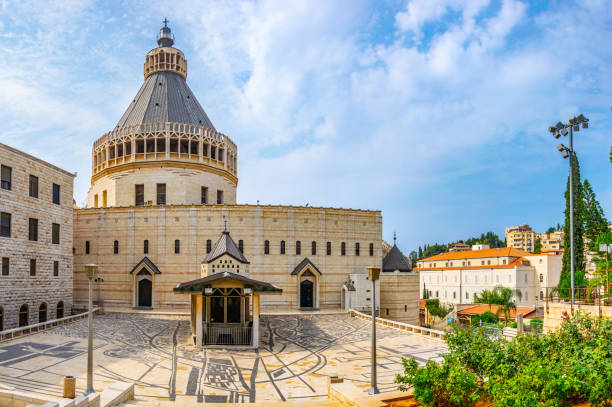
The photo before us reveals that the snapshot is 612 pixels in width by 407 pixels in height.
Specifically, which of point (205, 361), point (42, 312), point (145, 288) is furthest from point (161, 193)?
point (205, 361)

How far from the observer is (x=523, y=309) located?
58688mm

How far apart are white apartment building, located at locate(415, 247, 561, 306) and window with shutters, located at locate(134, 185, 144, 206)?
5531 centimetres

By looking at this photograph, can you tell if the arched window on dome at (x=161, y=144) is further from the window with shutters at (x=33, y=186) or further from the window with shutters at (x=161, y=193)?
the window with shutters at (x=33, y=186)

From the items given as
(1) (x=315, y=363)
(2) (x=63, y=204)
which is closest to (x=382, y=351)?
(1) (x=315, y=363)

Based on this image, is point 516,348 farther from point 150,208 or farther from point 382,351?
point 150,208

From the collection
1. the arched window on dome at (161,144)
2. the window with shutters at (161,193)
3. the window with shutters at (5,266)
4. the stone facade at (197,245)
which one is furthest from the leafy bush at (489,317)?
the window with shutters at (5,266)

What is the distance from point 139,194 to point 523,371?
43.7 metres

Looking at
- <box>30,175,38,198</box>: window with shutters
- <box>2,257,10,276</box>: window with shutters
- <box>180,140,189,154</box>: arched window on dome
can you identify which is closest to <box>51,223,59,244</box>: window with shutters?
<box>30,175,38,198</box>: window with shutters

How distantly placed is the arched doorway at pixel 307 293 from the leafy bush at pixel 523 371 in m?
30.6

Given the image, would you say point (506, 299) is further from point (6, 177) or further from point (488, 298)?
point (6, 177)

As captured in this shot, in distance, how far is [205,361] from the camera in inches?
814

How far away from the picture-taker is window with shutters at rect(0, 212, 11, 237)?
94.3ft

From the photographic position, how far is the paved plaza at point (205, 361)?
53.5 feet

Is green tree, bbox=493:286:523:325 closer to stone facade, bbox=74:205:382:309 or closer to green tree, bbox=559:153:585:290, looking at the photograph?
green tree, bbox=559:153:585:290
